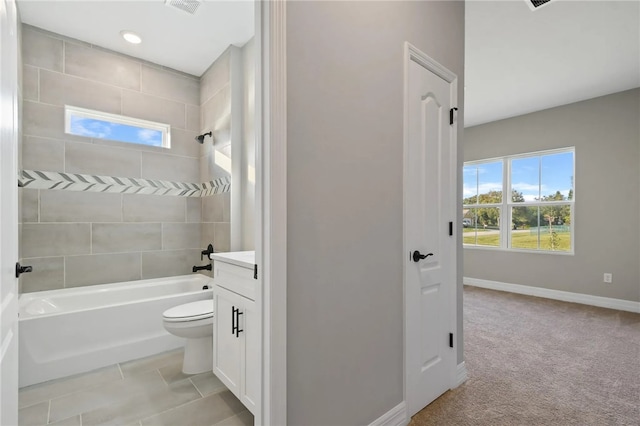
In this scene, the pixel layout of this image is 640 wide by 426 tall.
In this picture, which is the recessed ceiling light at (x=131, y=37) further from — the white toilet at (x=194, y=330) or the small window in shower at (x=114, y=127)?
the white toilet at (x=194, y=330)

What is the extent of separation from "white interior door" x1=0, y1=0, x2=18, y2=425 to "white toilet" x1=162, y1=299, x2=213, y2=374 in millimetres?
1001

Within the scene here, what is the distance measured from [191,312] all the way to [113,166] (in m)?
1.95

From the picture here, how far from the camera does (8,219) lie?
3.40ft

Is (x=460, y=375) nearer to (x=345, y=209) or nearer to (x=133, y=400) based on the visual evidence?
(x=345, y=209)

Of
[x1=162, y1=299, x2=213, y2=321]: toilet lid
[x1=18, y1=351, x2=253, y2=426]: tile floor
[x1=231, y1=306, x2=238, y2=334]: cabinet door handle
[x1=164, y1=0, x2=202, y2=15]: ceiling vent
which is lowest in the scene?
[x1=18, y1=351, x2=253, y2=426]: tile floor

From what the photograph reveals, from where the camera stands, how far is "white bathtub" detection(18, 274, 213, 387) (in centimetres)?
218

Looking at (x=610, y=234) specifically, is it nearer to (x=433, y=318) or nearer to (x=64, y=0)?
(x=433, y=318)

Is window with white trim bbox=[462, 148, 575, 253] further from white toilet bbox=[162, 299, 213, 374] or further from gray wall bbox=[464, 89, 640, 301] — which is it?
A: white toilet bbox=[162, 299, 213, 374]

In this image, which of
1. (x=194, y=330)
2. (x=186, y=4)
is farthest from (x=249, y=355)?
(x=186, y=4)

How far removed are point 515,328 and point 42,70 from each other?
5.30 meters

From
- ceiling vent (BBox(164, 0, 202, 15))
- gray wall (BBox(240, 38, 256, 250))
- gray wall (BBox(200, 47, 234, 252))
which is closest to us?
ceiling vent (BBox(164, 0, 202, 15))

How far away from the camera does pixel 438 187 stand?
1.97m

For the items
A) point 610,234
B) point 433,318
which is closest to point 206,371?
point 433,318

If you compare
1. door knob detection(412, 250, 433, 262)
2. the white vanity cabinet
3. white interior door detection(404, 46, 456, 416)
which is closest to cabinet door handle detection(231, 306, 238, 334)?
the white vanity cabinet
